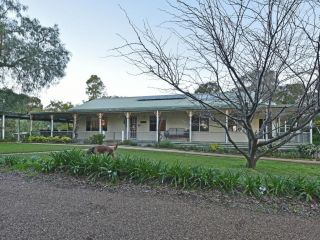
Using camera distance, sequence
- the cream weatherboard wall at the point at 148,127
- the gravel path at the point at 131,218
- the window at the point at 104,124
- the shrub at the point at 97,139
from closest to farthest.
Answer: the gravel path at the point at 131,218 → the cream weatherboard wall at the point at 148,127 → the shrub at the point at 97,139 → the window at the point at 104,124

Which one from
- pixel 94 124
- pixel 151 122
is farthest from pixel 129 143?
pixel 94 124

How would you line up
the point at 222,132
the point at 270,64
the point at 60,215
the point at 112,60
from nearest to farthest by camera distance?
the point at 60,215
the point at 112,60
the point at 270,64
the point at 222,132

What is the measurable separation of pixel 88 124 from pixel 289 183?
27.2m

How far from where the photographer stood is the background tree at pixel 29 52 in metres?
25.9

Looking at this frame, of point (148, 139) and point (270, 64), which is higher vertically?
point (270, 64)

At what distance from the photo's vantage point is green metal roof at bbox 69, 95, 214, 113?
26.3 m

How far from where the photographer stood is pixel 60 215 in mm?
4773

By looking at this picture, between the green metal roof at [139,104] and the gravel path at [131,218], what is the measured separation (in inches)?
741

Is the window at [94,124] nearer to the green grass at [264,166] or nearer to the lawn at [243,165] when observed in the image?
the lawn at [243,165]

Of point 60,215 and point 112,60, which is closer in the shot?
point 60,215

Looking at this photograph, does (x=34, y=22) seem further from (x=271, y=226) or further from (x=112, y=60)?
(x=271, y=226)

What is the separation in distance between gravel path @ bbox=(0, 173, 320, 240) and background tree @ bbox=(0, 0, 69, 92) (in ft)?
71.9

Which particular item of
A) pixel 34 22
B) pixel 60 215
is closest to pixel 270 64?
pixel 60 215

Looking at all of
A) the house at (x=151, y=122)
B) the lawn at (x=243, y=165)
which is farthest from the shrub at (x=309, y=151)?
the house at (x=151, y=122)
